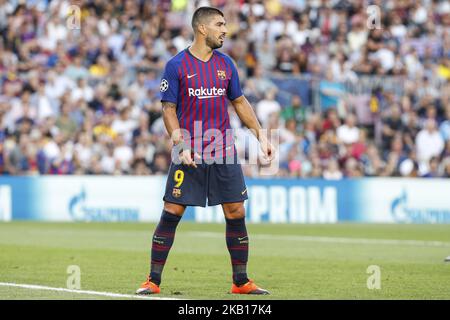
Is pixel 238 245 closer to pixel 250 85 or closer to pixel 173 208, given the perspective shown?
pixel 173 208

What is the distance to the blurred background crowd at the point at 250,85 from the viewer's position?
25422 mm

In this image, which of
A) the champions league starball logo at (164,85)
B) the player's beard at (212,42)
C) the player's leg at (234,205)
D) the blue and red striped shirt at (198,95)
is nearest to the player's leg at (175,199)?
the player's leg at (234,205)

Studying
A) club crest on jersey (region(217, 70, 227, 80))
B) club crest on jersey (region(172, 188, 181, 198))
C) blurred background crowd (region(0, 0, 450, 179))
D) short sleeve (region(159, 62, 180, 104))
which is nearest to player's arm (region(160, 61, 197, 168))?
short sleeve (region(159, 62, 180, 104))

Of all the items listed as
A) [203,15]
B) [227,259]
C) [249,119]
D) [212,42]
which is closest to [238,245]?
[249,119]

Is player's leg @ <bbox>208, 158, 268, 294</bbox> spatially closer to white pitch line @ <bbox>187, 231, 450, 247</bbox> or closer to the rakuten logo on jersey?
the rakuten logo on jersey

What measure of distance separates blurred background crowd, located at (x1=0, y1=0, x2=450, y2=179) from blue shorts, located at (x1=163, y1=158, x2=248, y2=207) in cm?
1385

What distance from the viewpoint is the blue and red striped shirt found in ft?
35.6

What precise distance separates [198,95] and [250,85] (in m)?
15.9

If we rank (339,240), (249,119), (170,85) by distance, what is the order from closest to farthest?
(170,85), (249,119), (339,240)

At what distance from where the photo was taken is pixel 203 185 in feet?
35.9

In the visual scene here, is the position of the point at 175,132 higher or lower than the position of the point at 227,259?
higher

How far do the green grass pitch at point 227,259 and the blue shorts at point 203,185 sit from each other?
89 cm
